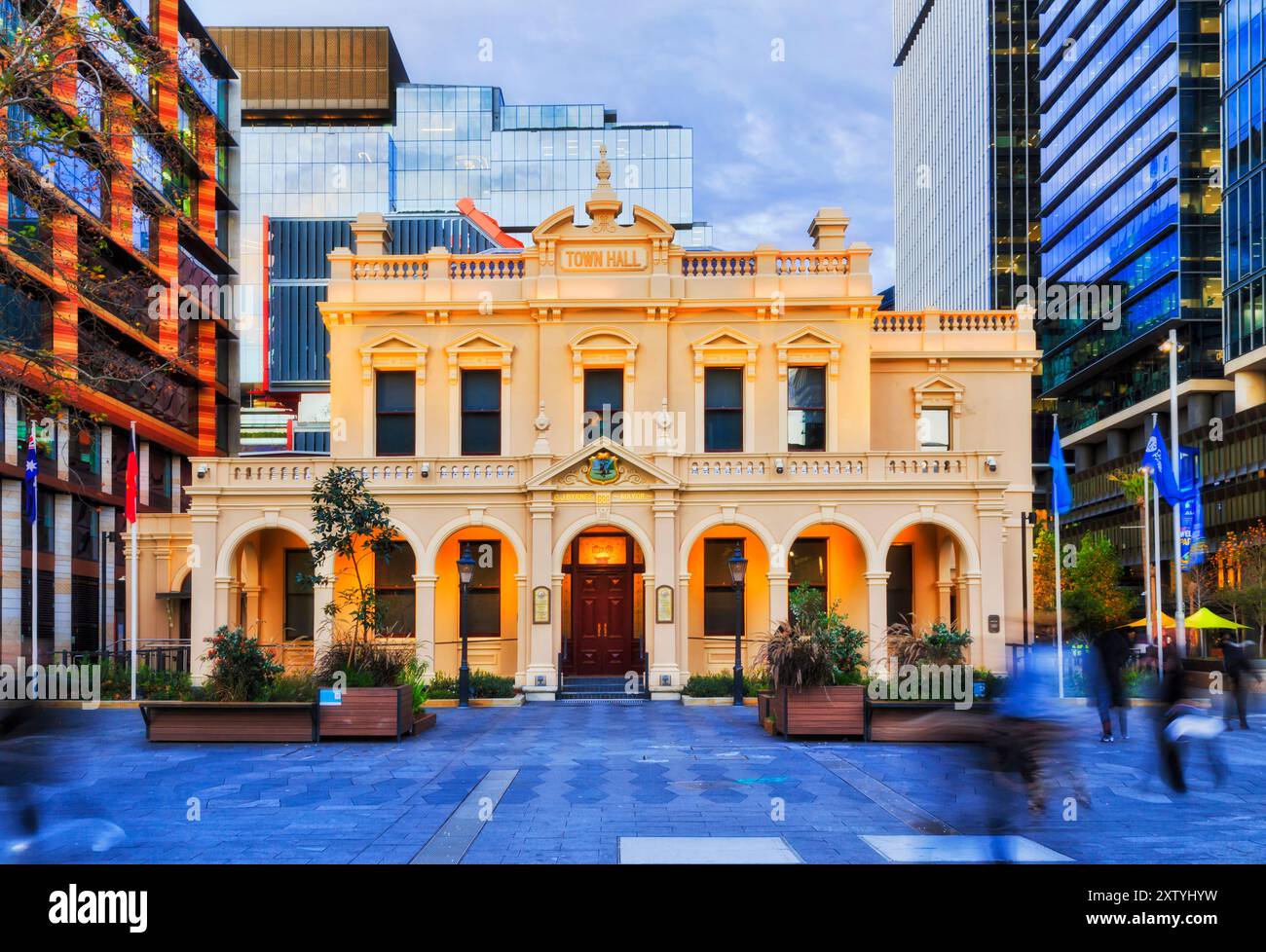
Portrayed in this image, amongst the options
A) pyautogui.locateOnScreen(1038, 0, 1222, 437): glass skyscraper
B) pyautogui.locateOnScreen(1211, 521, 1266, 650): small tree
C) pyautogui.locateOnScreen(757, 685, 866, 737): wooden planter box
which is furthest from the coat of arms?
pyautogui.locateOnScreen(1038, 0, 1222, 437): glass skyscraper

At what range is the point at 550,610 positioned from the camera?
27594mm

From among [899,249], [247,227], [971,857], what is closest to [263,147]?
[247,227]

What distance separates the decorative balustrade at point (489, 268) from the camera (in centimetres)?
3089

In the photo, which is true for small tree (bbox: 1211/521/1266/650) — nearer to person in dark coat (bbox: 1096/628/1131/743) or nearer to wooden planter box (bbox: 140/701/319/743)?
person in dark coat (bbox: 1096/628/1131/743)

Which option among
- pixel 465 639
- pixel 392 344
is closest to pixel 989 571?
pixel 465 639

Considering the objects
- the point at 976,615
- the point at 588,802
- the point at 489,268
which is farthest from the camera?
the point at 489,268

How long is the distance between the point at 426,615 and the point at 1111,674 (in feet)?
52.8

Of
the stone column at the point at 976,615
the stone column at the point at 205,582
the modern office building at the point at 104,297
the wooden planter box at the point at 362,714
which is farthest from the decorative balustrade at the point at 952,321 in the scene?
the wooden planter box at the point at 362,714

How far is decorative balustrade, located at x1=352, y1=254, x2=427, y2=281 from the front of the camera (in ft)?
101

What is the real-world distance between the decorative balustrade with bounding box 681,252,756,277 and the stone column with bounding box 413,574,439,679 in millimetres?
10305

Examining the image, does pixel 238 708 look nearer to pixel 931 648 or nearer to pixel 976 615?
pixel 931 648

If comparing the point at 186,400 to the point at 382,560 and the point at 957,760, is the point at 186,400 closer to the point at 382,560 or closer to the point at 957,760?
the point at 382,560

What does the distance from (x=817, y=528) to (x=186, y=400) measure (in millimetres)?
32774

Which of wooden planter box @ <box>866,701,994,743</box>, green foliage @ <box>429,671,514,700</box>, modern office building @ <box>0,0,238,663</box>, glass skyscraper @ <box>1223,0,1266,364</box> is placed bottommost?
green foliage @ <box>429,671,514,700</box>
